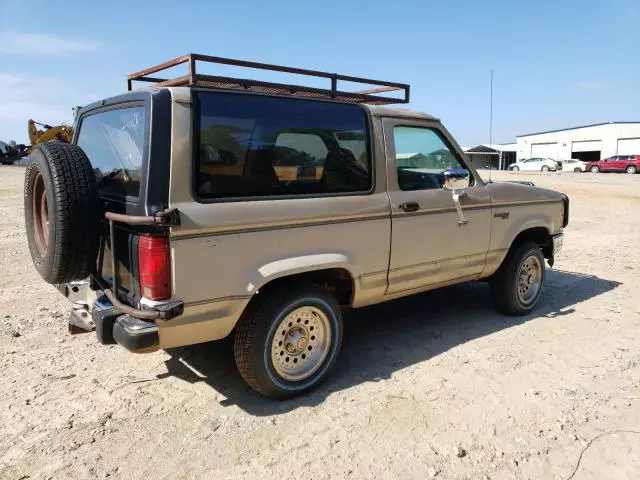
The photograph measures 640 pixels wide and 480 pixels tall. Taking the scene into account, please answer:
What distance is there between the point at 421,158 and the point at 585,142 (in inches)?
2338

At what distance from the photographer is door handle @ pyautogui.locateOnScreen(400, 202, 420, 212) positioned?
12.9 ft

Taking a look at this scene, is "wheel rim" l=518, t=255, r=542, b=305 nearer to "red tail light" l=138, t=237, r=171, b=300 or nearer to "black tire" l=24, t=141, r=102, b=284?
"red tail light" l=138, t=237, r=171, b=300

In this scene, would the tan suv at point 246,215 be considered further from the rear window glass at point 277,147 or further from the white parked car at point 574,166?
the white parked car at point 574,166

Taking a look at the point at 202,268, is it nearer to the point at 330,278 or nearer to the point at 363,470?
the point at 330,278

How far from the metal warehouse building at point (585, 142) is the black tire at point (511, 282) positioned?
51.8 meters

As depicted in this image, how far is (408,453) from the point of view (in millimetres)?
2922

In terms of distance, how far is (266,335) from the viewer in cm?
331

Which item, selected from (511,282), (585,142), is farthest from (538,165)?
(511,282)

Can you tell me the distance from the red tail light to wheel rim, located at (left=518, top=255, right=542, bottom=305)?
12.2ft

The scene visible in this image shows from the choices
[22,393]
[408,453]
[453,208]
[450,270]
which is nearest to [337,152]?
[453,208]

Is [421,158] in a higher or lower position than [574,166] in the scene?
lower

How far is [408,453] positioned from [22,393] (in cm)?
260

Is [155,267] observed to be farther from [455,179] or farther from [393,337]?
[393,337]

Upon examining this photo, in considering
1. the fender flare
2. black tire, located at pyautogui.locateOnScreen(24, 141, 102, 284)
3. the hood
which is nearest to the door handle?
the fender flare
